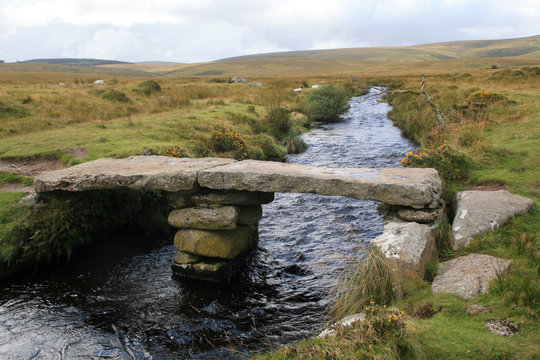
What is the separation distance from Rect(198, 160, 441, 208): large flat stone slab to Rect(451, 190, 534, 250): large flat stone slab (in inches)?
22.9

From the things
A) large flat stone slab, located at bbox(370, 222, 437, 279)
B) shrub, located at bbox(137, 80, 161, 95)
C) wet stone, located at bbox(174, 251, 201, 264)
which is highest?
shrub, located at bbox(137, 80, 161, 95)

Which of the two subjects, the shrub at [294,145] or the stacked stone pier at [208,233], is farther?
the shrub at [294,145]

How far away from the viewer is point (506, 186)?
30.6ft

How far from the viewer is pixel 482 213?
279 inches

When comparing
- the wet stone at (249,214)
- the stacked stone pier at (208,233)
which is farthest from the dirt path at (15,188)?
the wet stone at (249,214)

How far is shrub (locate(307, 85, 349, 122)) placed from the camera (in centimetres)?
2966

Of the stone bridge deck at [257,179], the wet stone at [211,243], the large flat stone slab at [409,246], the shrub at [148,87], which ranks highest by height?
the shrub at [148,87]

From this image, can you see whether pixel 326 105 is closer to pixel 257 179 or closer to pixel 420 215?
pixel 257 179

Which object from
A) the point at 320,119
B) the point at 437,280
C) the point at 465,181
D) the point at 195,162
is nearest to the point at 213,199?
the point at 195,162

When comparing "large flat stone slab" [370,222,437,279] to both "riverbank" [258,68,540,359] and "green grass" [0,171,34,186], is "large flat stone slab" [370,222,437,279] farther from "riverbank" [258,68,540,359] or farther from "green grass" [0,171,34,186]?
"green grass" [0,171,34,186]

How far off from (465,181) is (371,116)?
22.5 meters

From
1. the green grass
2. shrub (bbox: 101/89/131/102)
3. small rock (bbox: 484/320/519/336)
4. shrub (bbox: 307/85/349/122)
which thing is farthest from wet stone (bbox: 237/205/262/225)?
shrub (bbox: 307/85/349/122)

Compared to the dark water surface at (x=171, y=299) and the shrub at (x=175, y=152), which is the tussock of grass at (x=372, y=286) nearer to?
the dark water surface at (x=171, y=299)

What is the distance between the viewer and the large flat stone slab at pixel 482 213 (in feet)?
22.1
